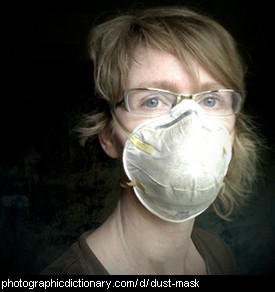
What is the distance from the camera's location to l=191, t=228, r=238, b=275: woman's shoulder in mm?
1571

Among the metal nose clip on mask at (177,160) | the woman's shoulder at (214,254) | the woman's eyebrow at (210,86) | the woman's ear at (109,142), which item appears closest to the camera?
the metal nose clip on mask at (177,160)

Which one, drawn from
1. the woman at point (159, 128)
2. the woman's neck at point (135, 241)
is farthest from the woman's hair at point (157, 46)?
the woman's neck at point (135, 241)

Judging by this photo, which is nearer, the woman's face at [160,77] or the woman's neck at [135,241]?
the woman's face at [160,77]

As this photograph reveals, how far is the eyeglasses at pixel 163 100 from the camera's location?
1.20 metres

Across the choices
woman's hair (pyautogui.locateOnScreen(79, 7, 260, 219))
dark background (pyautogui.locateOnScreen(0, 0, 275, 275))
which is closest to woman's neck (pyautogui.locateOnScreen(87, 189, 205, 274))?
woman's hair (pyautogui.locateOnScreen(79, 7, 260, 219))

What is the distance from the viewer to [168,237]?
1.32 m

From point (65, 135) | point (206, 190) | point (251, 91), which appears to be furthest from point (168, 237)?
point (251, 91)

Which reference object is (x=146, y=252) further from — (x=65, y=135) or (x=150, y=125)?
(x=65, y=135)

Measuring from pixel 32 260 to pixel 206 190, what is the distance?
2.08m

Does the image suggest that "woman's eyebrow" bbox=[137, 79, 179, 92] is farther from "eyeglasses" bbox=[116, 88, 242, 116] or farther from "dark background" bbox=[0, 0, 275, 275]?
"dark background" bbox=[0, 0, 275, 275]

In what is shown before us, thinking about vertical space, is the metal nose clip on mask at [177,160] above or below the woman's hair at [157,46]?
below

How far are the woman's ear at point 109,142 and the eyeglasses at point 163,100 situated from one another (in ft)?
0.49

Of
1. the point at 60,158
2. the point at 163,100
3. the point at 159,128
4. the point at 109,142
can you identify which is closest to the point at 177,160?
the point at 159,128

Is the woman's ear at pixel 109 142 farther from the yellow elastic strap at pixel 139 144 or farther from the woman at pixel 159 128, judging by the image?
the yellow elastic strap at pixel 139 144
